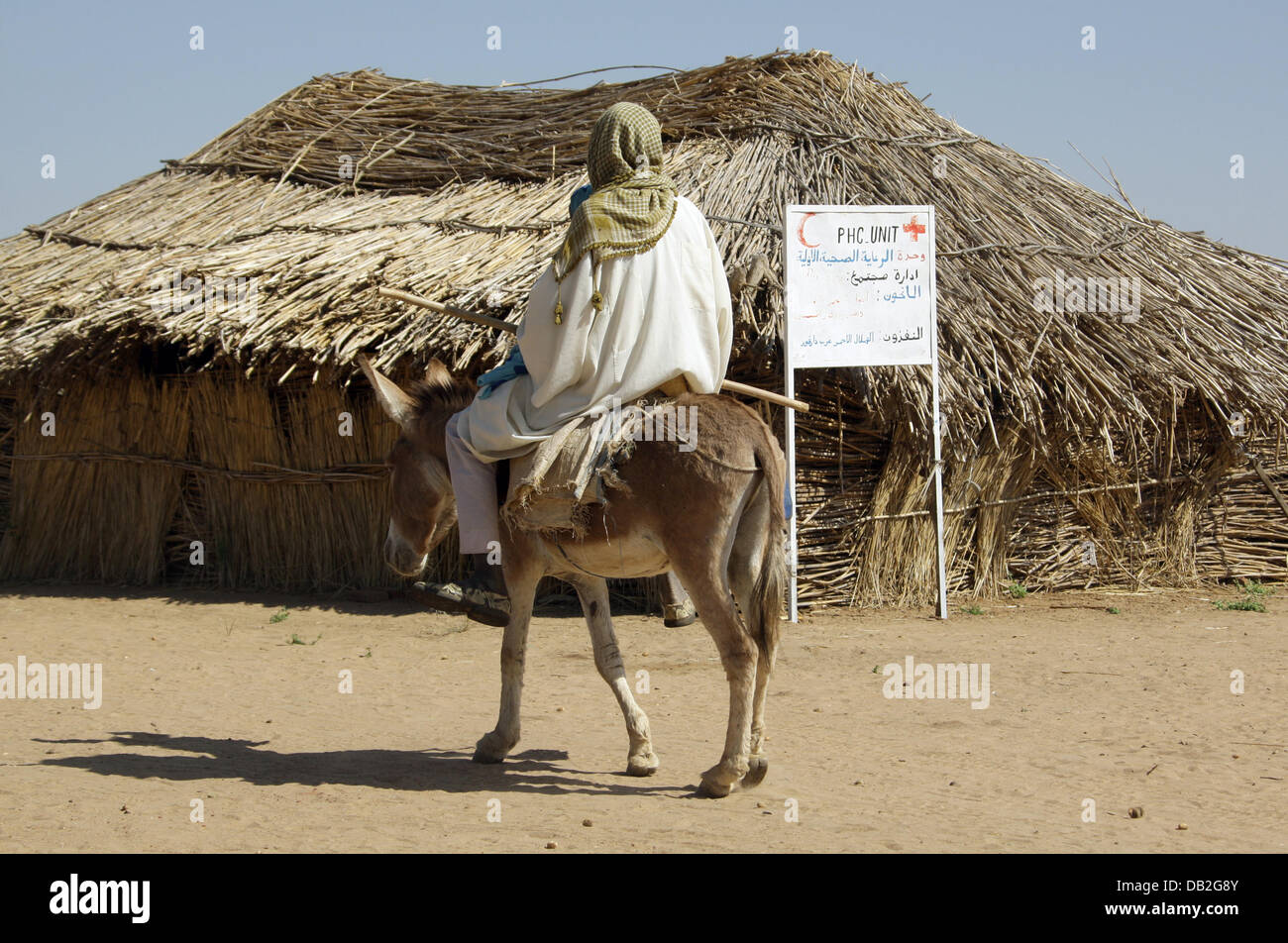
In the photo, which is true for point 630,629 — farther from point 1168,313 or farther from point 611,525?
point 1168,313

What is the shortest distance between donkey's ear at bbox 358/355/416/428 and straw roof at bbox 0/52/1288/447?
3.35 meters

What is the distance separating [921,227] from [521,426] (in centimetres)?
552

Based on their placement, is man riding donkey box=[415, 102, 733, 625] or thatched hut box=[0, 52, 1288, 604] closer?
man riding donkey box=[415, 102, 733, 625]

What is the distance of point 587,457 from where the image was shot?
196 inches

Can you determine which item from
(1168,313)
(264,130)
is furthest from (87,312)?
(1168,313)

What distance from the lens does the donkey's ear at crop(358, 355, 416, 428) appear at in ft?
18.3

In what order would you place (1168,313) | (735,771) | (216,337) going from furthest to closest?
(1168,313), (216,337), (735,771)

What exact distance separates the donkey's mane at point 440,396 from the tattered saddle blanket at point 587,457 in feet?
2.47

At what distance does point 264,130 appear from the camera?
14.3m

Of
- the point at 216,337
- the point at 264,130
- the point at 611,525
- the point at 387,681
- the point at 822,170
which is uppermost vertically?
the point at 264,130
